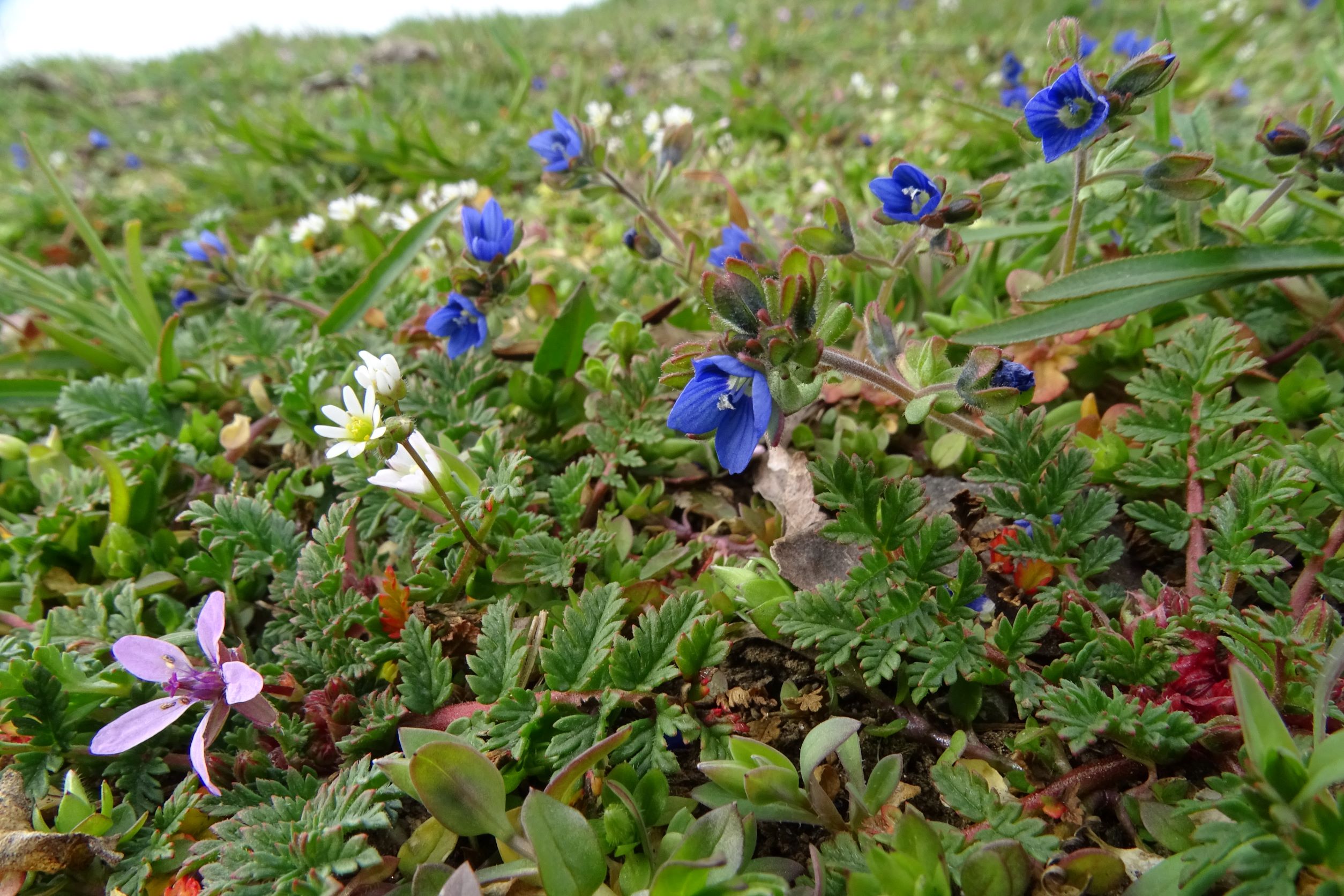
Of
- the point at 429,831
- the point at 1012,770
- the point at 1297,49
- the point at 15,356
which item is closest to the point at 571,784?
the point at 429,831

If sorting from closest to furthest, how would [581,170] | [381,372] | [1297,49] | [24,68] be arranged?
1. [381,372]
2. [581,170]
3. [1297,49]
4. [24,68]

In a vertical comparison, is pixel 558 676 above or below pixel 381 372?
below

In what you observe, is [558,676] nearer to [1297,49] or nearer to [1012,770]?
[1012,770]

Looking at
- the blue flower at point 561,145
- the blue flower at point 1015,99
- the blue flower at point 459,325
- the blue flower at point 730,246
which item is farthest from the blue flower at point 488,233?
the blue flower at point 1015,99

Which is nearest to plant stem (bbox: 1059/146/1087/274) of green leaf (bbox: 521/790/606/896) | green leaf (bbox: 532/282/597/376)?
green leaf (bbox: 532/282/597/376)

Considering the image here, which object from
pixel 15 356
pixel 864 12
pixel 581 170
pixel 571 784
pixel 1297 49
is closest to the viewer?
pixel 571 784

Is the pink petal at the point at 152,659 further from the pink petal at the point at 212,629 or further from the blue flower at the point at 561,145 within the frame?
the blue flower at the point at 561,145

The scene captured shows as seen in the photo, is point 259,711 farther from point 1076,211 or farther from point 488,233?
point 1076,211
